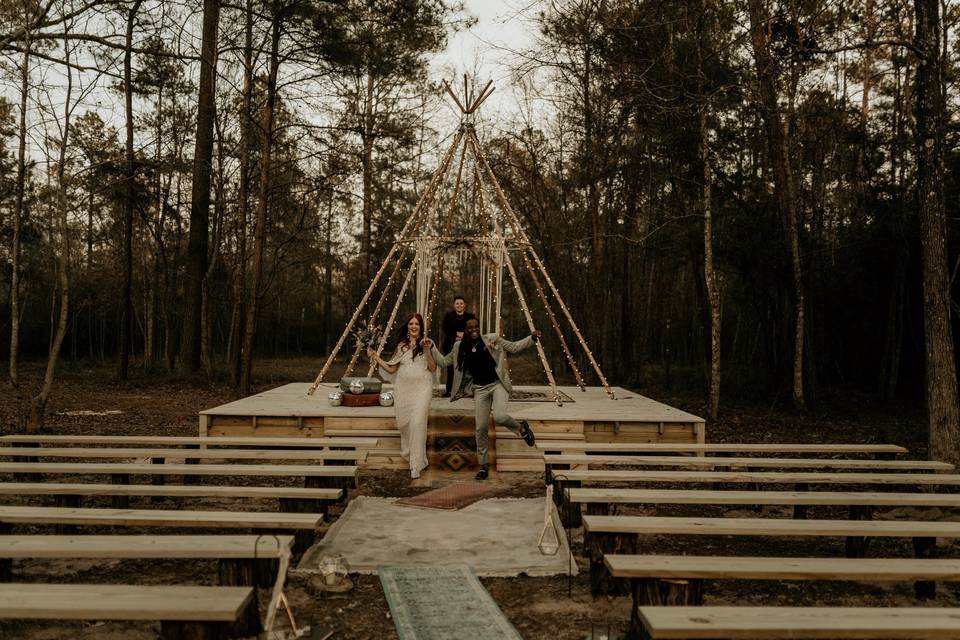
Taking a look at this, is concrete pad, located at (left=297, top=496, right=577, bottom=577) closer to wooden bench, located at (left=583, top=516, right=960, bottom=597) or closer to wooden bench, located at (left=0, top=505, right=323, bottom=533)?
wooden bench, located at (left=583, top=516, right=960, bottom=597)

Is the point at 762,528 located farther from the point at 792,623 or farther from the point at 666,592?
the point at 792,623

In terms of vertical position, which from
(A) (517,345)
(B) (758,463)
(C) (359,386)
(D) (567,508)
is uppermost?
(A) (517,345)

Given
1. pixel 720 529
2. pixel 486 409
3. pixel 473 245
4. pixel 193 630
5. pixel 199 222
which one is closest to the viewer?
pixel 193 630

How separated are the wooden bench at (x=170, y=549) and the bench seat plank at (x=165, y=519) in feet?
0.97

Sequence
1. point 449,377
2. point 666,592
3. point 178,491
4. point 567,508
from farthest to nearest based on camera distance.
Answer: point 449,377 < point 567,508 < point 178,491 < point 666,592

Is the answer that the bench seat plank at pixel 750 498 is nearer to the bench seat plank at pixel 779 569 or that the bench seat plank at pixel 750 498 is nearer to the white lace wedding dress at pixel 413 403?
the bench seat plank at pixel 779 569

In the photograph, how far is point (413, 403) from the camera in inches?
279

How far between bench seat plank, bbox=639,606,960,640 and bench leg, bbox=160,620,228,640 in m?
1.54

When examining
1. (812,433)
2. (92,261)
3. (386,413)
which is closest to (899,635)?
(386,413)

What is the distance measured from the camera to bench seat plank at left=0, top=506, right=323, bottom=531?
356 centimetres

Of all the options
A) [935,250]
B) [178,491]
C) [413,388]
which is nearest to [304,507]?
[178,491]

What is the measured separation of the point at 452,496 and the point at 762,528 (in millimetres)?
3095

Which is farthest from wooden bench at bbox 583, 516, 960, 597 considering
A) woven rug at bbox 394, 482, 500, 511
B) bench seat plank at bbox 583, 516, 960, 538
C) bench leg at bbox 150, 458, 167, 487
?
bench leg at bbox 150, 458, 167, 487

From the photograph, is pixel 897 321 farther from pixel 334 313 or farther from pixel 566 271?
pixel 334 313
